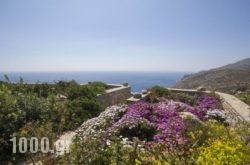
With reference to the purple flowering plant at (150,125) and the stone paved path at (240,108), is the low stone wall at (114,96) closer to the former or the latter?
the purple flowering plant at (150,125)

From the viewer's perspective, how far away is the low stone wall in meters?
15.0

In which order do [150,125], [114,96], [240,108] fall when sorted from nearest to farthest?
[150,125], [240,108], [114,96]

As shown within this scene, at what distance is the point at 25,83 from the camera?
15.0 m

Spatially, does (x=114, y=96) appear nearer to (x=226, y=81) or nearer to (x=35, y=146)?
(x=35, y=146)

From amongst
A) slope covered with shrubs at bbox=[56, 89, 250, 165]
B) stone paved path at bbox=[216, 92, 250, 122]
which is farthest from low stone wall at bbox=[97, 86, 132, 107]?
stone paved path at bbox=[216, 92, 250, 122]

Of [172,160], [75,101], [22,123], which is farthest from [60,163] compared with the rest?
[75,101]

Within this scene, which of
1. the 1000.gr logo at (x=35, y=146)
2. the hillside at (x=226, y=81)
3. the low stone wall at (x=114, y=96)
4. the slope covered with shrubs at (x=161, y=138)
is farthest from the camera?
the hillside at (x=226, y=81)

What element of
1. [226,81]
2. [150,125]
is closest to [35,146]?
[150,125]

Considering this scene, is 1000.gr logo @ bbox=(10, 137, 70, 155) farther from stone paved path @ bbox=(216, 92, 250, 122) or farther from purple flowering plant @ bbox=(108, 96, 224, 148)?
stone paved path @ bbox=(216, 92, 250, 122)

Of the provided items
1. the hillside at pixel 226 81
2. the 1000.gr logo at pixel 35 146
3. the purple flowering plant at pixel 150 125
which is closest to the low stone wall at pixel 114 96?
the purple flowering plant at pixel 150 125

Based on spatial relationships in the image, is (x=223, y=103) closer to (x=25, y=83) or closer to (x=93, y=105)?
(x=93, y=105)

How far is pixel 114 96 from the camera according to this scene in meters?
16.4

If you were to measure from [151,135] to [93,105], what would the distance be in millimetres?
3828

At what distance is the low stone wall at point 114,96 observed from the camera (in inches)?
591
